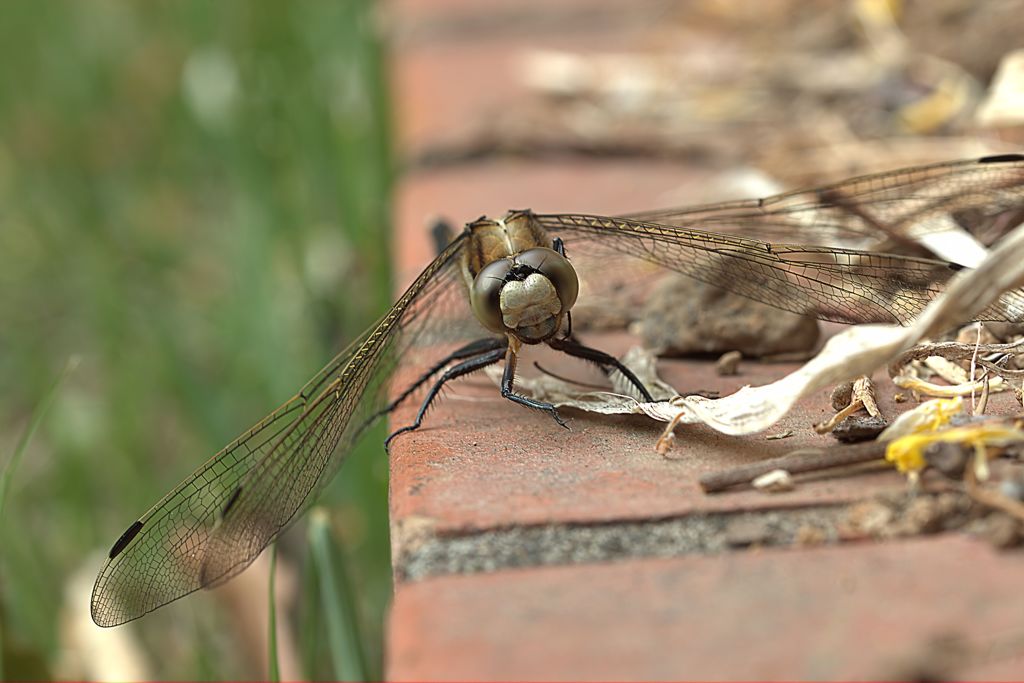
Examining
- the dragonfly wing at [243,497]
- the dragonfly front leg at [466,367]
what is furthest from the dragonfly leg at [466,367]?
the dragonfly wing at [243,497]

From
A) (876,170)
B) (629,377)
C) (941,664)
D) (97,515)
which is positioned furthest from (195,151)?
(941,664)

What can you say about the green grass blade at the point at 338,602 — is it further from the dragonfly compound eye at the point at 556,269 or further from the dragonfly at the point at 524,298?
the dragonfly compound eye at the point at 556,269

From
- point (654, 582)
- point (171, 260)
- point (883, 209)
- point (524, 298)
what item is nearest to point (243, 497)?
point (524, 298)

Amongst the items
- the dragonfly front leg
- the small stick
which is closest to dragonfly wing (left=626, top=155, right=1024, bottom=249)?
the dragonfly front leg

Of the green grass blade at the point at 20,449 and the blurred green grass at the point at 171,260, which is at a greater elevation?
the blurred green grass at the point at 171,260

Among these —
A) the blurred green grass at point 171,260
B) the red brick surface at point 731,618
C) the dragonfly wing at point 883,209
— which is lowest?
the red brick surface at point 731,618

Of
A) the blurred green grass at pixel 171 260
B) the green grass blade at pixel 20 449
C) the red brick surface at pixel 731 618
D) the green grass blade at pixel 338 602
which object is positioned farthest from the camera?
the blurred green grass at pixel 171 260

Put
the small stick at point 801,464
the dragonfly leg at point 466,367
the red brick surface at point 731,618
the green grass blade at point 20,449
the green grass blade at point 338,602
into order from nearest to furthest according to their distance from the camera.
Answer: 1. the red brick surface at point 731,618
2. the small stick at point 801,464
3. the green grass blade at point 20,449
4. the green grass blade at point 338,602
5. the dragonfly leg at point 466,367

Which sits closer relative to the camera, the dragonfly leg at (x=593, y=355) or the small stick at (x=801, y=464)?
the small stick at (x=801, y=464)

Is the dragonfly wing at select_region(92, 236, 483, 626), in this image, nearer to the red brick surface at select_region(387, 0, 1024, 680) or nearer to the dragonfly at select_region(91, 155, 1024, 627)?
the dragonfly at select_region(91, 155, 1024, 627)
